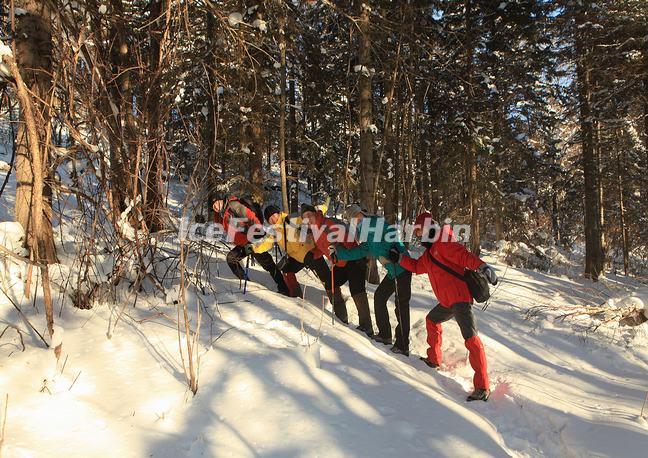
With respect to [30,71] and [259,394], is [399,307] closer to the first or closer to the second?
[259,394]

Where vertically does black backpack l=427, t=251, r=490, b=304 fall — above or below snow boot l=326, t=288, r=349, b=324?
above

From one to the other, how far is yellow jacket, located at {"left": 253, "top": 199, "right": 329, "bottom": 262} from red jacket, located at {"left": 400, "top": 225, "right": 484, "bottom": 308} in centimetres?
201

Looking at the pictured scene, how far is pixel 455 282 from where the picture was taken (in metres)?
4.42

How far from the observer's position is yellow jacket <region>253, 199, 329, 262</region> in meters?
5.91

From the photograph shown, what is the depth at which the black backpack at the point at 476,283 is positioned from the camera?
426cm

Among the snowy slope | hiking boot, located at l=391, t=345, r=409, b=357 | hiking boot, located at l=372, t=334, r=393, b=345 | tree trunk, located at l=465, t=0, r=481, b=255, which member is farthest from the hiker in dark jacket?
tree trunk, located at l=465, t=0, r=481, b=255

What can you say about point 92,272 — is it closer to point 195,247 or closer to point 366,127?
point 195,247

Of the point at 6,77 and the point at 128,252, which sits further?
the point at 128,252

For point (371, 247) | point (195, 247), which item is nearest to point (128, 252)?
point (195, 247)

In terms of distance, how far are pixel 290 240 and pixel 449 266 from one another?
246 cm

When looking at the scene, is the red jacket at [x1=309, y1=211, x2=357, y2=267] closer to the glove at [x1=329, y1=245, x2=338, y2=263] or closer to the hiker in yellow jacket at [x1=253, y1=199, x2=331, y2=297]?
the glove at [x1=329, y1=245, x2=338, y2=263]

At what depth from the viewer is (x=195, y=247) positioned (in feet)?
16.1

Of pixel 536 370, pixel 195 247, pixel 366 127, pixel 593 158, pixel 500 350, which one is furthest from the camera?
pixel 593 158

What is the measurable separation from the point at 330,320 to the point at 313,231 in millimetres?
1318
